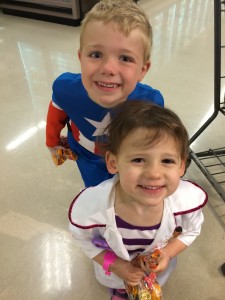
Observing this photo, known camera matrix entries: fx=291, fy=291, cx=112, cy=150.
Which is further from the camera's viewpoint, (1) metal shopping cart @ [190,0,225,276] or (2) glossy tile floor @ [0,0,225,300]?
(1) metal shopping cart @ [190,0,225,276]

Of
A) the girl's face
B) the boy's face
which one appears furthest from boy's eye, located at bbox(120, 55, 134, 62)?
the girl's face

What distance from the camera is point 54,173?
1.49 metres

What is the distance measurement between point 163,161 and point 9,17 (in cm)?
342

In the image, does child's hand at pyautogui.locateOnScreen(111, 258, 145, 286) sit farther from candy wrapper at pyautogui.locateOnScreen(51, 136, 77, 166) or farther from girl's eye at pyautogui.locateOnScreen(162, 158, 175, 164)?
candy wrapper at pyautogui.locateOnScreen(51, 136, 77, 166)

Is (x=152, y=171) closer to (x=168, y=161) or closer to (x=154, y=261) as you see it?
(x=168, y=161)

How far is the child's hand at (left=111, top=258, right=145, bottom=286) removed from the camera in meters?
0.78

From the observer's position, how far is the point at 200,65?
2.34 metres

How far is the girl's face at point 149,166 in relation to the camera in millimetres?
624

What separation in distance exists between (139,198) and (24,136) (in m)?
1.23

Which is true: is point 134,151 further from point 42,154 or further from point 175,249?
point 42,154

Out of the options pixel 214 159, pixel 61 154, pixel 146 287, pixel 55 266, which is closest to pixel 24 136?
pixel 61 154

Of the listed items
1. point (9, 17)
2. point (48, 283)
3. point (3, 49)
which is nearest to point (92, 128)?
point (48, 283)

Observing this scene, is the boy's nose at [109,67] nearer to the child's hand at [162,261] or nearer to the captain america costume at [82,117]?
the captain america costume at [82,117]

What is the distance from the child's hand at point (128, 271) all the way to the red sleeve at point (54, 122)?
1.65ft
